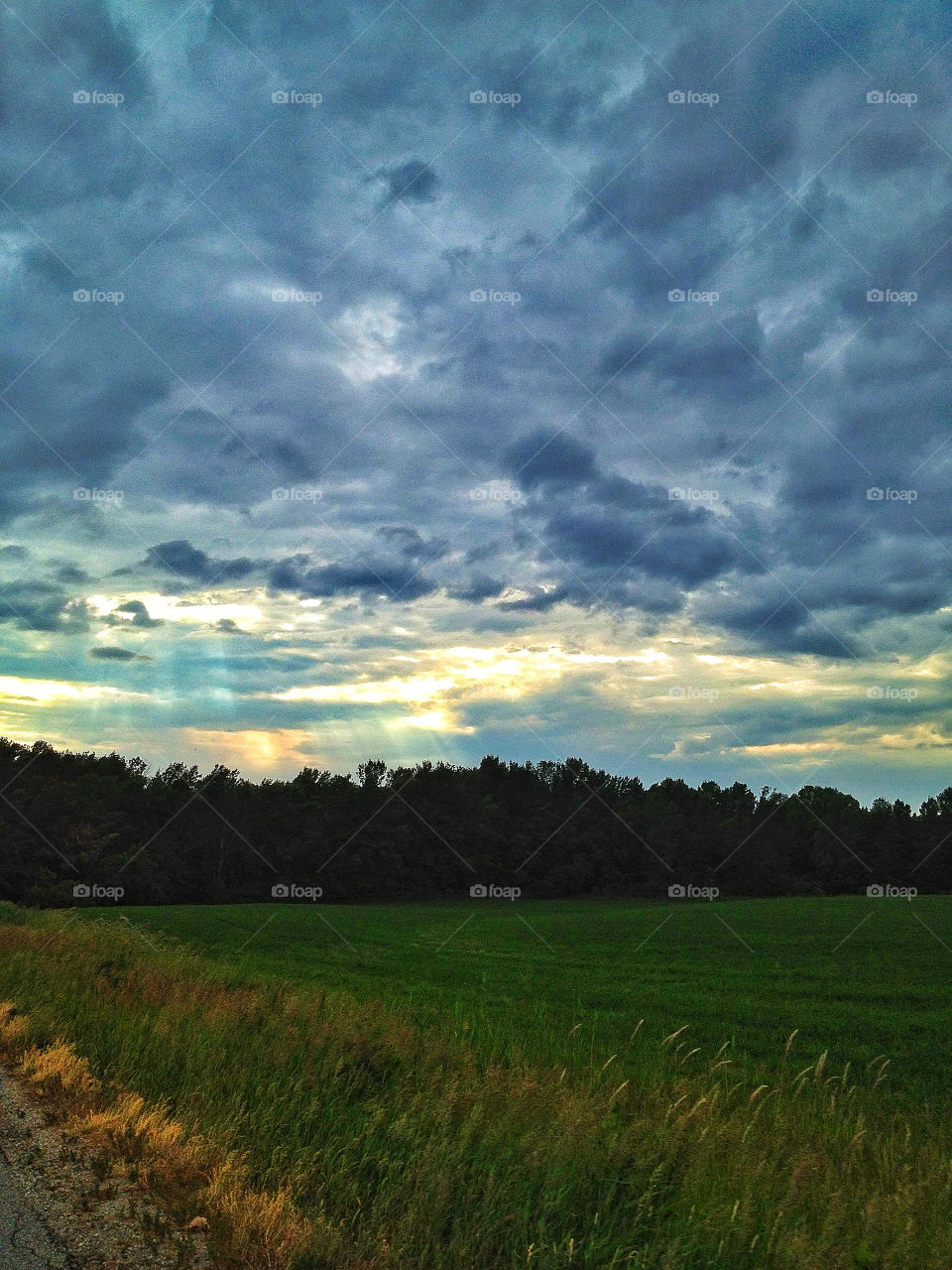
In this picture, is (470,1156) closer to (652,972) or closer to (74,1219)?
(74,1219)

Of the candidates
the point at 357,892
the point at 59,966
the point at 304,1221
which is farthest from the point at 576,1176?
the point at 357,892

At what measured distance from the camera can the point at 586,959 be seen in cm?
3562

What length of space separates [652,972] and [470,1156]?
84.3 ft

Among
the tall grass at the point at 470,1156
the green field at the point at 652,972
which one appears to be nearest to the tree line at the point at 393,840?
the green field at the point at 652,972

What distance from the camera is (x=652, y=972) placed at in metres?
30.7

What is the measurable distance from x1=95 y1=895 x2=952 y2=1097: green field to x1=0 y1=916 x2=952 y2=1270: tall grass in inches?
136

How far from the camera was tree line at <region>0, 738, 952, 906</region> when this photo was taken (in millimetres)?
99125

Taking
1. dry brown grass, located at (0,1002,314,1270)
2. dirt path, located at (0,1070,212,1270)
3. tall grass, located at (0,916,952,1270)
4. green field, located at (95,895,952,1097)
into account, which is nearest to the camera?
dirt path, located at (0,1070,212,1270)

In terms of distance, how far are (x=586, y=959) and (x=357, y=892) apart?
249ft

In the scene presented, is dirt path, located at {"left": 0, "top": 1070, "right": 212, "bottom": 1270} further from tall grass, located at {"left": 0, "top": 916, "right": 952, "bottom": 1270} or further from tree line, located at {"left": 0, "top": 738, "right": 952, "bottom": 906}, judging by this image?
tree line, located at {"left": 0, "top": 738, "right": 952, "bottom": 906}

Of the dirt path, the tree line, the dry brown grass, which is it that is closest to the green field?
the dry brown grass

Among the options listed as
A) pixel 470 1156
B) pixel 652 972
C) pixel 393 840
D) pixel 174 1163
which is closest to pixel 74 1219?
pixel 174 1163

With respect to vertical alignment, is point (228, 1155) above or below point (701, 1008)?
above

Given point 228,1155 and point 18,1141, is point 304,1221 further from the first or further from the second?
point 18,1141
